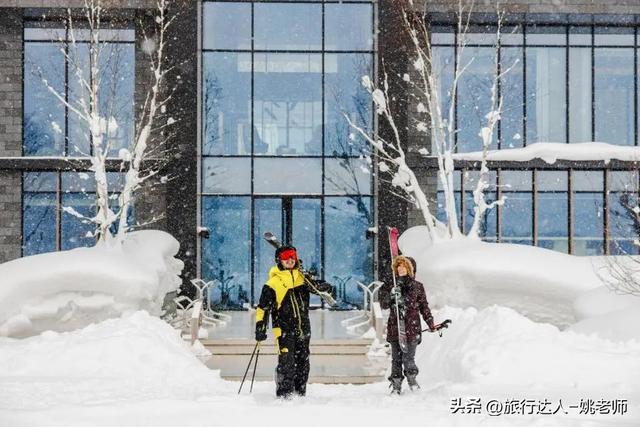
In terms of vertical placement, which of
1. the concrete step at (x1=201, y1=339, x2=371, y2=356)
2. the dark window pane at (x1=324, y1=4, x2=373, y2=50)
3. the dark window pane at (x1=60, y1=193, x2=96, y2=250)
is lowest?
the concrete step at (x1=201, y1=339, x2=371, y2=356)

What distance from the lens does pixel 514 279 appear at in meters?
14.7

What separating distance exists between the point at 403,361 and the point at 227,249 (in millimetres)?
13559

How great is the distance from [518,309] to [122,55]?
506 inches

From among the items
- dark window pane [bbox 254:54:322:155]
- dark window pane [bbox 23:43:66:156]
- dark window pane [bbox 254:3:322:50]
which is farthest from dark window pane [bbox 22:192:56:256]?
dark window pane [bbox 254:3:322:50]

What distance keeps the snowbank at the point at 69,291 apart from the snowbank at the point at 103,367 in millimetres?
776

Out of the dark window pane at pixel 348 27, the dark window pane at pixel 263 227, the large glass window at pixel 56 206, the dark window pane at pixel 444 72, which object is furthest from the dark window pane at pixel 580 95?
the large glass window at pixel 56 206

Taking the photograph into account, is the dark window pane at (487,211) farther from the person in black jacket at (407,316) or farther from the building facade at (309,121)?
the person in black jacket at (407,316)

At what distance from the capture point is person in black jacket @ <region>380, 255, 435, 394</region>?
9.53 m

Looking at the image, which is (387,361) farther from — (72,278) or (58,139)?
(58,139)

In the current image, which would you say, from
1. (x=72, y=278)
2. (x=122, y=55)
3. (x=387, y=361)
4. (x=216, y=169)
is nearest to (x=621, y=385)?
(x=387, y=361)

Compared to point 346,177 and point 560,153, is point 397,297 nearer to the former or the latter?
point 560,153

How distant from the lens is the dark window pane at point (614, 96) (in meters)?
22.6

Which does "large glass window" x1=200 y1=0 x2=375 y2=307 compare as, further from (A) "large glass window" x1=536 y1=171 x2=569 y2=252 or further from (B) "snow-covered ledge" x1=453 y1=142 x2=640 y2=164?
(A) "large glass window" x1=536 y1=171 x2=569 y2=252

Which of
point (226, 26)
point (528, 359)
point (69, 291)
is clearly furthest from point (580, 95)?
point (69, 291)
